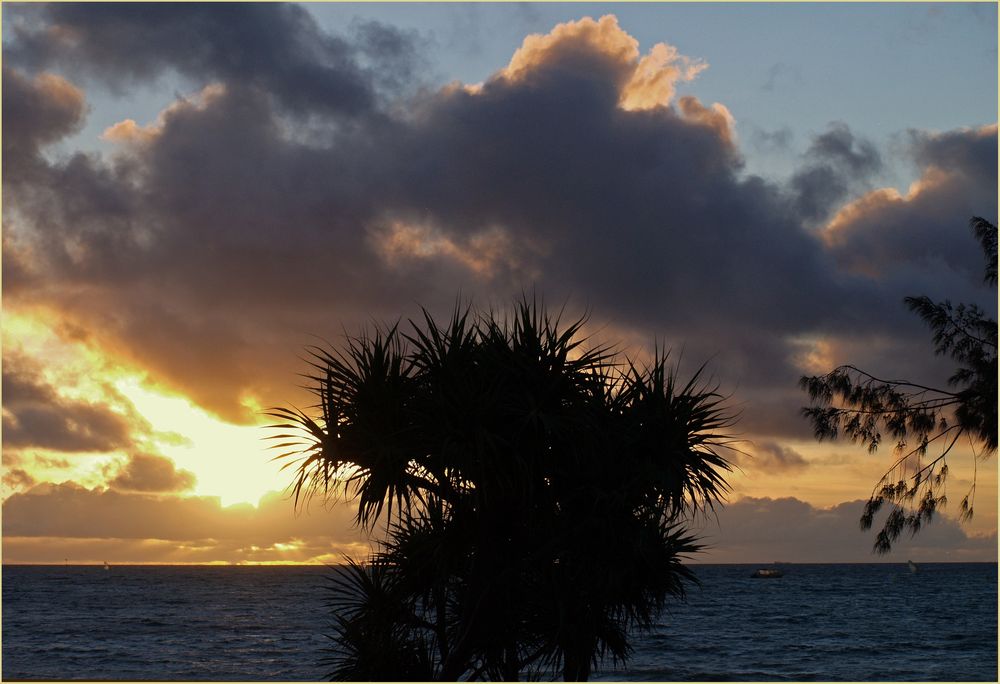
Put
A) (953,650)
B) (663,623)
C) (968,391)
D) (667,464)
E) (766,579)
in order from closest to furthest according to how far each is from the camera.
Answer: (968,391), (667,464), (953,650), (663,623), (766,579)

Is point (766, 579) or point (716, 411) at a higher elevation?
point (716, 411)

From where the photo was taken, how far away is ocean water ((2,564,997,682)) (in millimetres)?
49750

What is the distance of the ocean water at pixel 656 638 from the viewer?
49750 mm

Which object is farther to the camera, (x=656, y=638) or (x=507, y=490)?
(x=656, y=638)

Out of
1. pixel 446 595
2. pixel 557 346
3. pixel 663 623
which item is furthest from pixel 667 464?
pixel 663 623

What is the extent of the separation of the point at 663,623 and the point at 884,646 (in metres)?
18.6

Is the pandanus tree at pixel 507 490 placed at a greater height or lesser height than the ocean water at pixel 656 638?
greater

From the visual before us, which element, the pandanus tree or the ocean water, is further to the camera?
the ocean water

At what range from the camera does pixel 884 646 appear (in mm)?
62844

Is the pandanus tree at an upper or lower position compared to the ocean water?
upper

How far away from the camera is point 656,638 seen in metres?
A: 63.8

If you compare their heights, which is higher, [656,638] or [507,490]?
[507,490]

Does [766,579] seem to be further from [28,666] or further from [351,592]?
[351,592]

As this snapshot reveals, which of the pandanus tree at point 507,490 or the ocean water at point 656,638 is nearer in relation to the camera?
the pandanus tree at point 507,490
